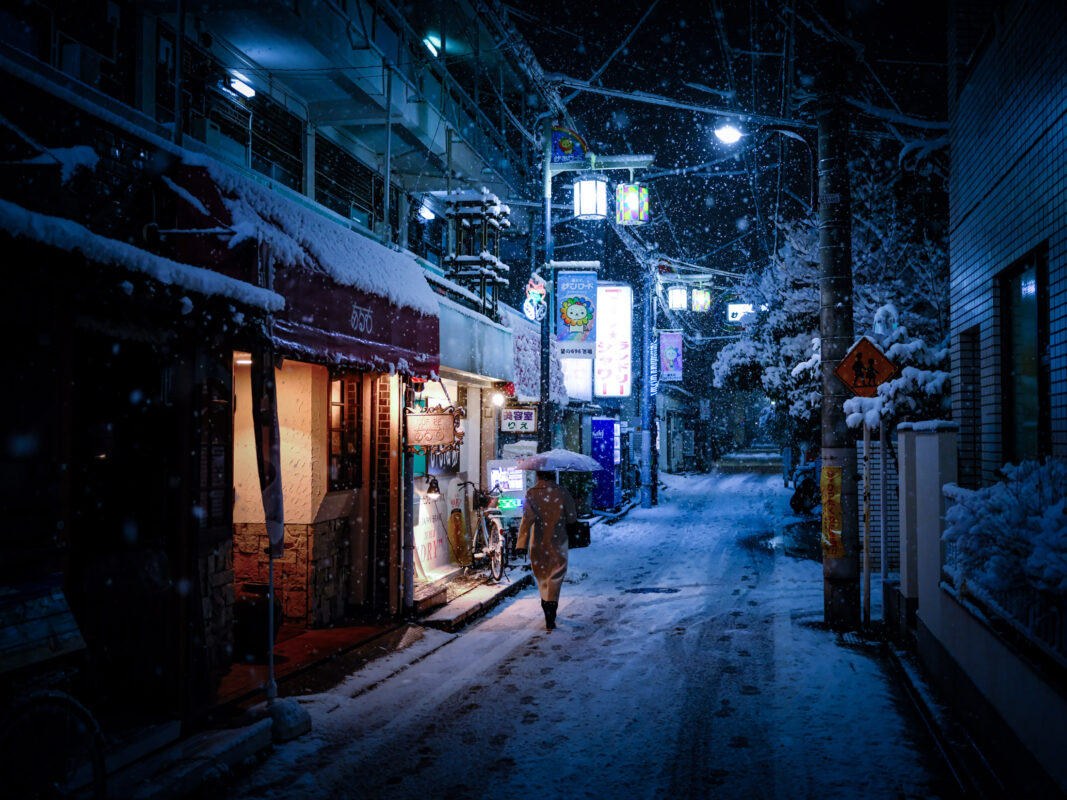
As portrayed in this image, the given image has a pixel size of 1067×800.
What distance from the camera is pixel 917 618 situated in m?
8.84

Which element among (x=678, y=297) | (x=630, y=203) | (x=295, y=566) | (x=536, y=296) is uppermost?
(x=630, y=203)

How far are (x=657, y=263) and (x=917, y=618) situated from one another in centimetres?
2361

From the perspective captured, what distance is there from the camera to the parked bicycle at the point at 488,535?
13.7 metres

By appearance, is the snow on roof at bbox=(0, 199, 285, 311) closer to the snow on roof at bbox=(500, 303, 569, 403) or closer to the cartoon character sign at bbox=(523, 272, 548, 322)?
the snow on roof at bbox=(500, 303, 569, 403)

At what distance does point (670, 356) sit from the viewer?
31547 millimetres

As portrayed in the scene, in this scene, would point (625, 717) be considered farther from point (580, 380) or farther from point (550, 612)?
point (580, 380)

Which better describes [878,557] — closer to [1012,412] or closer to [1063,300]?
[1012,412]

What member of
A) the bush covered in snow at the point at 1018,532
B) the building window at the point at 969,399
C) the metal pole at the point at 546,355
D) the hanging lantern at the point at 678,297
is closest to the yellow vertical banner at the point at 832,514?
the building window at the point at 969,399

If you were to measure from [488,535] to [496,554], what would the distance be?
A: 69 cm

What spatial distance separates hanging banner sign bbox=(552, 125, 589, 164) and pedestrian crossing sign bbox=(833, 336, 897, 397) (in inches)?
452

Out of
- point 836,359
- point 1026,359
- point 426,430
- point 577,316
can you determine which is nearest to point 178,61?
point 426,430

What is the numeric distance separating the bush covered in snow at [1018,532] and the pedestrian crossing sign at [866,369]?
372cm

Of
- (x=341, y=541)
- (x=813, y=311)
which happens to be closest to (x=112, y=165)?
(x=341, y=541)

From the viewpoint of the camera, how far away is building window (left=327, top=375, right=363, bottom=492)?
33.7 feet
